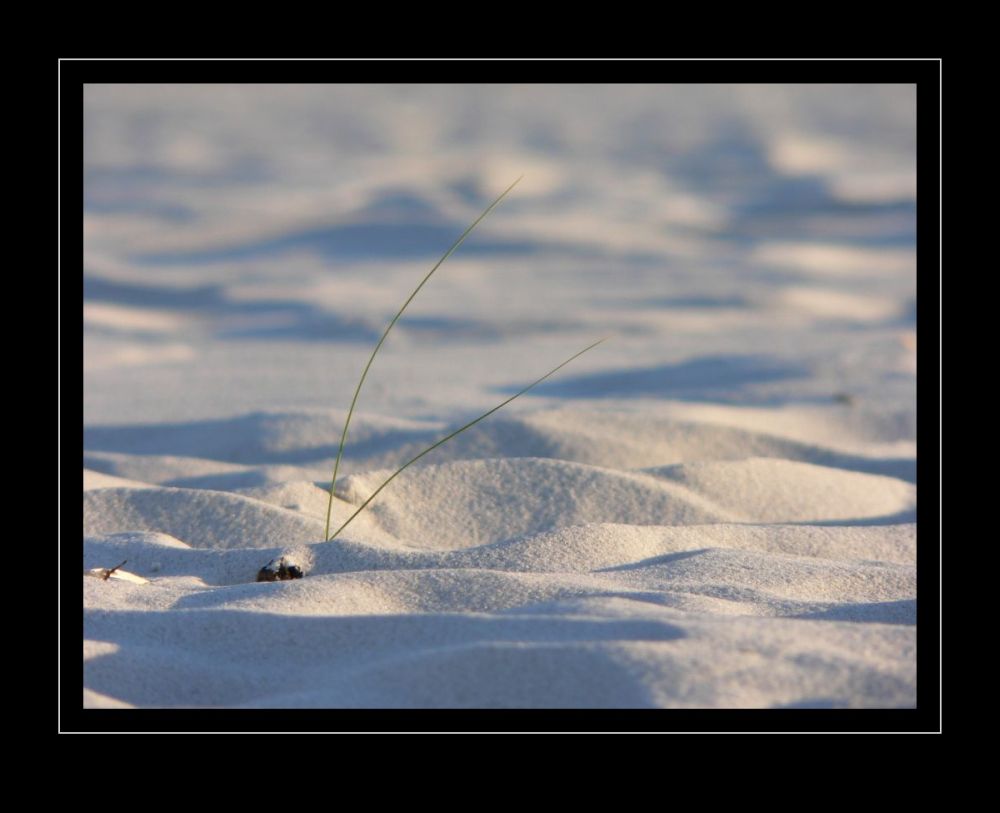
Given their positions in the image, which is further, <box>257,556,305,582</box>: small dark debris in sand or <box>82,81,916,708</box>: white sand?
<box>257,556,305,582</box>: small dark debris in sand

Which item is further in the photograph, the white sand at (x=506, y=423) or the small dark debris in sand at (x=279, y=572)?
the small dark debris in sand at (x=279, y=572)

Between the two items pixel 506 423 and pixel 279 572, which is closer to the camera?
pixel 279 572

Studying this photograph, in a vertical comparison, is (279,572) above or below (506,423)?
below
